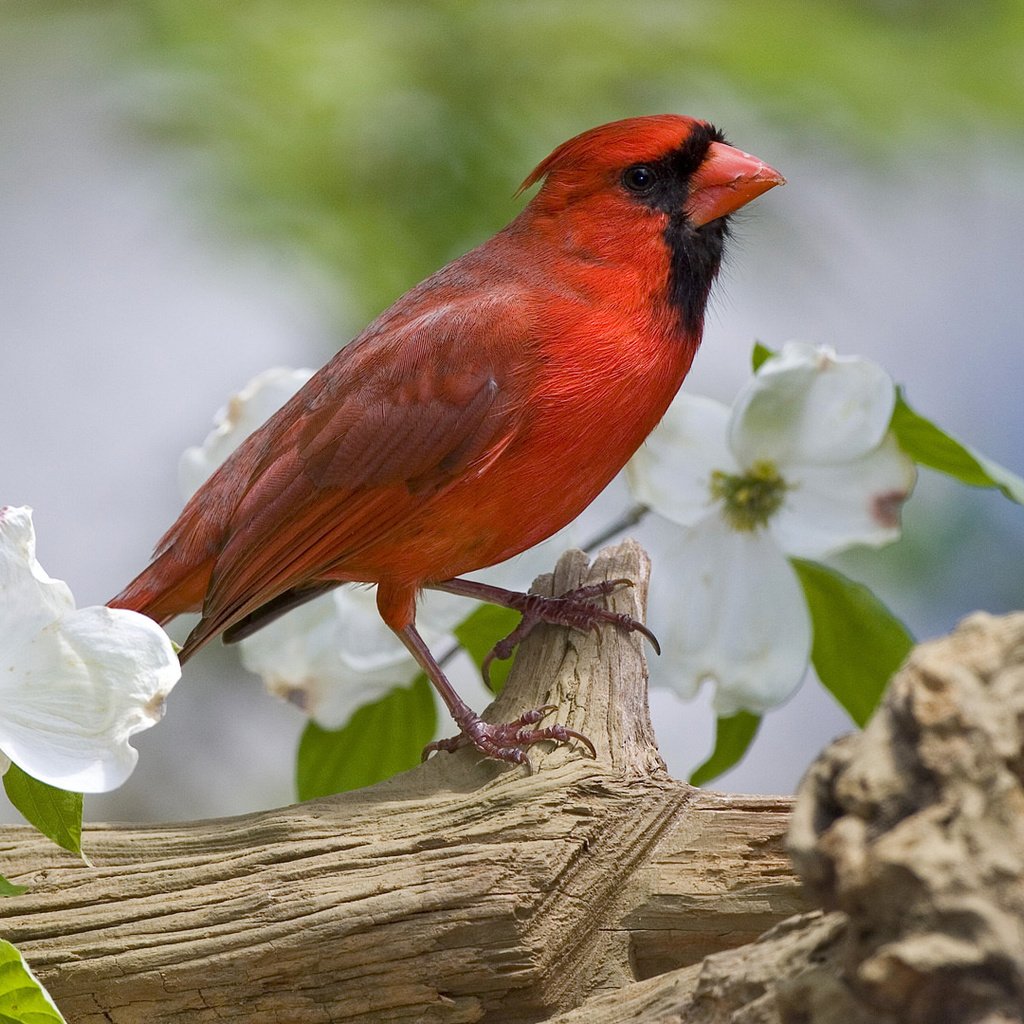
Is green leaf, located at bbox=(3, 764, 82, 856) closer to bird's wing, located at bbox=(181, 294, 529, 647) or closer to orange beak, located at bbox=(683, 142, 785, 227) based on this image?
bird's wing, located at bbox=(181, 294, 529, 647)

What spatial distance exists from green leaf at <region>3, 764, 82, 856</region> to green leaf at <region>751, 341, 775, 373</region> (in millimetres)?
890

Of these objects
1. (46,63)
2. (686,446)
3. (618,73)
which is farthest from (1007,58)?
(46,63)

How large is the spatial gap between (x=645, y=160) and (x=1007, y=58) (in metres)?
0.91

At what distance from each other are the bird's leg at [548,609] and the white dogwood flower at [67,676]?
62 centimetres

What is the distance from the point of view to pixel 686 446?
5.84 feet

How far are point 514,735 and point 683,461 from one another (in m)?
0.42

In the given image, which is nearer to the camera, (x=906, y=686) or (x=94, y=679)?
(x=906, y=686)

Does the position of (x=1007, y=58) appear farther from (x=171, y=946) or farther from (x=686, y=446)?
(x=171, y=946)

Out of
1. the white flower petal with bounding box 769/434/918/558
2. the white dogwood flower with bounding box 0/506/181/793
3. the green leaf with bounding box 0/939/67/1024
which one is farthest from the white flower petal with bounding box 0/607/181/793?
the white flower petal with bounding box 769/434/918/558

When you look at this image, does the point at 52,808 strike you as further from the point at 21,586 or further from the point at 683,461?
the point at 683,461

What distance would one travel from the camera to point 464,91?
7.68ft

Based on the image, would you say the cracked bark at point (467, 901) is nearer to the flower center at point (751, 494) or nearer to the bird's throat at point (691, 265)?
the flower center at point (751, 494)

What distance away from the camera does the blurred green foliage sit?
2252 mm

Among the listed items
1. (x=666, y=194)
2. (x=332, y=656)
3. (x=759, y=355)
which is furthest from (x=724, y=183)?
(x=332, y=656)
